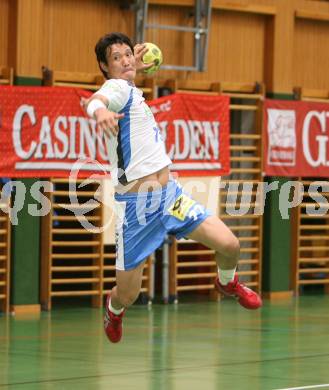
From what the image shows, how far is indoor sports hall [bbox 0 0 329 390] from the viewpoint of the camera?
849 cm

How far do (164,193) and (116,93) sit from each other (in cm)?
84

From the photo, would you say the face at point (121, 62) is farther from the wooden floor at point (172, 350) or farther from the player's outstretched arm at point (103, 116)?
the wooden floor at point (172, 350)

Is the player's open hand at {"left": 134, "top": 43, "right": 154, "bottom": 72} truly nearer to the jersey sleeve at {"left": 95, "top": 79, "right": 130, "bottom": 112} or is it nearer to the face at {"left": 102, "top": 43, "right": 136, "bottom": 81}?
the face at {"left": 102, "top": 43, "right": 136, "bottom": 81}

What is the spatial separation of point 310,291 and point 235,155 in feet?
9.84

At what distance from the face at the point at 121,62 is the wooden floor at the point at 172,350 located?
2401 mm

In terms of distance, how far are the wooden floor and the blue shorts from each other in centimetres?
105

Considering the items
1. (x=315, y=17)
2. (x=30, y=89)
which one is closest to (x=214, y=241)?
(x=30, y=89)

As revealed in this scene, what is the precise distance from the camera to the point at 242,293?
844 centimetres

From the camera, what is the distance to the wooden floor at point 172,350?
8852mm

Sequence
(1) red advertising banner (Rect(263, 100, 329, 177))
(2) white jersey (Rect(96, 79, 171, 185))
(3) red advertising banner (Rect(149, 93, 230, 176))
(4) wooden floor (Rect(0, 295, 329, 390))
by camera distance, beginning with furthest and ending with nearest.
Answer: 1. (1) red advertising banner (Rect(263, 100, 329, 177))
2. (3) red advertising banner (Rect(149, 93, 230, 176))
3. (4) wooden floor (Rect(0, 295, 329, 390))
4. (2) white jersey (Rect(96, 79, 171, 185))

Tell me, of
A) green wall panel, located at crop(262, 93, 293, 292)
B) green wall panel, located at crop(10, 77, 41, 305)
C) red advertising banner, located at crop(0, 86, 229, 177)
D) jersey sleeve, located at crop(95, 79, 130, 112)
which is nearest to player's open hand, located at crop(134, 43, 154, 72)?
jersey sleeve, located at crop(95, 79, 130, 112)

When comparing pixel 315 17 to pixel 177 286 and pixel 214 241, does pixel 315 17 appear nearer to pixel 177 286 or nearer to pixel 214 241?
pixel 177 286

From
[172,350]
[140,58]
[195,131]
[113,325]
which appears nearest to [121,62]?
[140,58]

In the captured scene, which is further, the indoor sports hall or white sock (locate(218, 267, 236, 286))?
the indoor sports hall
